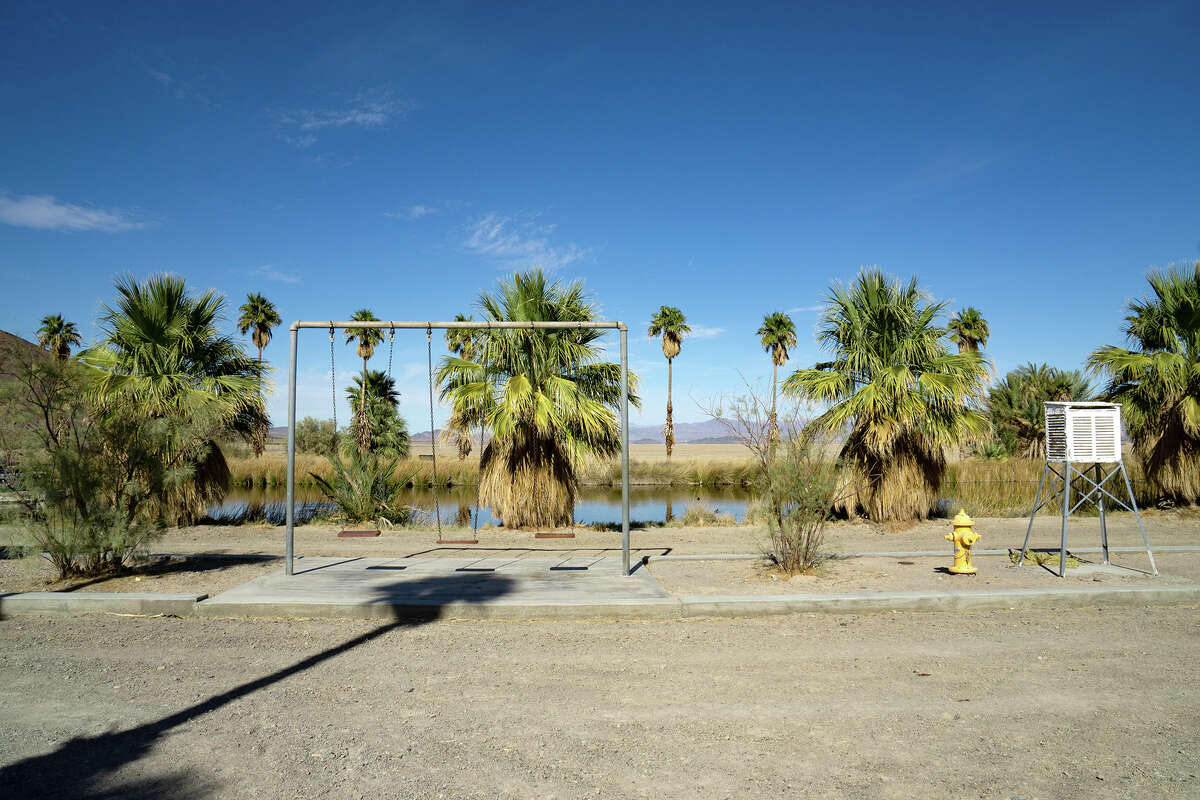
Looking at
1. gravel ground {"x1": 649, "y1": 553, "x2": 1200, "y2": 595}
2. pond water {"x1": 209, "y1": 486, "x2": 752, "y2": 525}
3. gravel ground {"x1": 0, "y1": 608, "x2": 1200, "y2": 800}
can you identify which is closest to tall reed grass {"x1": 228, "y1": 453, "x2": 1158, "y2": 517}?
pond water {"x1": 209, "y1": 486, "x2": 752, "y2": 525}

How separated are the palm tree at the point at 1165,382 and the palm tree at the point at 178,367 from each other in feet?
64.1

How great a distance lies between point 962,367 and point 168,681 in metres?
14.4

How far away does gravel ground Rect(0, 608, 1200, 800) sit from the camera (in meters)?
3.73

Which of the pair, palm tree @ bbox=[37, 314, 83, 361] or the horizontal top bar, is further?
palm tree @ bbox=[37, 314, 83, 361]

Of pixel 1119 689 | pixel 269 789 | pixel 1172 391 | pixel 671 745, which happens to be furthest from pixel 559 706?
pixel 1172 391

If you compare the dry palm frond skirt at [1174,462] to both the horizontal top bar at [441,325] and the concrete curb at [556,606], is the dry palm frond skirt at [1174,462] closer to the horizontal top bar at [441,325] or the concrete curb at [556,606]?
the concrete curb at [556,606]

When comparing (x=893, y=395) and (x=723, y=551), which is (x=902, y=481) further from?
(x=723, y=551)

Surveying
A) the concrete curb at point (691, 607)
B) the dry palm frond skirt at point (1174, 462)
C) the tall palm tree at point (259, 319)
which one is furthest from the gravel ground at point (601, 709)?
the tall palm tree at point (259, 319)

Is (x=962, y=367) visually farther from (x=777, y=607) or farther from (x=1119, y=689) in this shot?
(x=1119, y=689)

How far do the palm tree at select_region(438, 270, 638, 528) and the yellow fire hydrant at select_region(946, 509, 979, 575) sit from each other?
673 centimetres

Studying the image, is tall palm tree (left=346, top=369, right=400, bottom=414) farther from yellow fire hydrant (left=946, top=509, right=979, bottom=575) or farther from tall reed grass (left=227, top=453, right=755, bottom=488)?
yellow fire hydrant (left=946, top=509, right=979, bottom=575)

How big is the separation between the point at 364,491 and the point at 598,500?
668 inches

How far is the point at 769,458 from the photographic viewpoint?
930 cm

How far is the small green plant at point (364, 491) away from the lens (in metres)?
15.4
